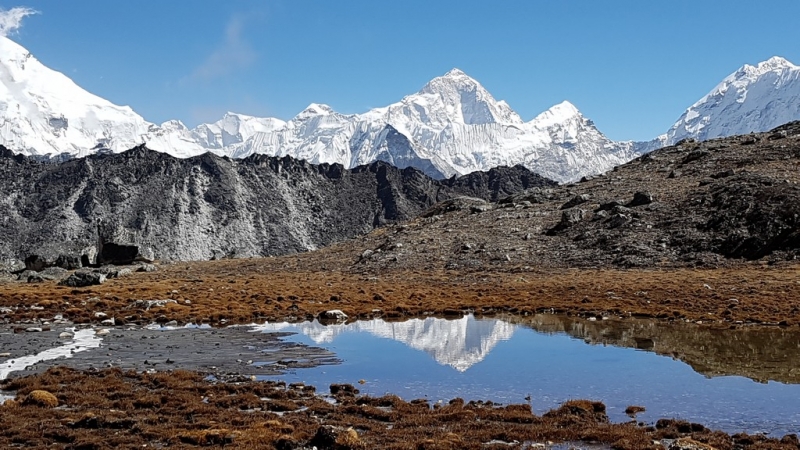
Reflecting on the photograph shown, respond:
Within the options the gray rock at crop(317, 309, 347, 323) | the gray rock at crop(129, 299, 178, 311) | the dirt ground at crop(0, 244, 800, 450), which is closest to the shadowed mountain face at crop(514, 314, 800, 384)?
the dirt ground at crop(0, 244, 800, 450)

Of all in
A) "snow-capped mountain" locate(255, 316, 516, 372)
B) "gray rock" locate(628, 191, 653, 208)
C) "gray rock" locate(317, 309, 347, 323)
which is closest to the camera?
"snow-capped mountain" locate(255, 316, 516, 372)

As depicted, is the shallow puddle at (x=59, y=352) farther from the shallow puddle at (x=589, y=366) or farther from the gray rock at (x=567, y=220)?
the gray rock at (x=567, y=220)

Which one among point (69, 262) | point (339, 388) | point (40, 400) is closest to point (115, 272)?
point (69, 262)

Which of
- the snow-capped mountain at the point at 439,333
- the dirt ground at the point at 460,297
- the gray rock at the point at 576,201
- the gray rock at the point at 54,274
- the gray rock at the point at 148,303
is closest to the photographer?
the snow-capped mountain at the point at 439,333

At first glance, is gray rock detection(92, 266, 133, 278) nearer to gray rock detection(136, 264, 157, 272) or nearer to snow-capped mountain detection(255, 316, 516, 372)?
gray rock detection(136, 264, 157, 272)

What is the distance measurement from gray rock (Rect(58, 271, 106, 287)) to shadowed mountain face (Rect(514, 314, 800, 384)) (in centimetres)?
5138

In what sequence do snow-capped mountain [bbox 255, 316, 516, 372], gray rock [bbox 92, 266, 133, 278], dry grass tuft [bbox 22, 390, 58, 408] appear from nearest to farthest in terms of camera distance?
dry grass tuft [bbox 22, 390, 58, 408] → snow-capped mountain [bbox 255, 316, 516, 372] → gray rock [bbox 92, 266, 133, 278]

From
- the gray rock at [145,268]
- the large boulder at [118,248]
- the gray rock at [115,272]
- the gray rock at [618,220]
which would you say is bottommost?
the gray rock at [115,272]

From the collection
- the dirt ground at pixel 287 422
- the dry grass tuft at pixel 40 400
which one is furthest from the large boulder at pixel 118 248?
the dry grass tuft at pixel 40 400

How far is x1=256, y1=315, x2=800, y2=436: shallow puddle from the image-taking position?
23438 mm

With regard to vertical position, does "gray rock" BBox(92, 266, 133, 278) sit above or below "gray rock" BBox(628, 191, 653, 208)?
below

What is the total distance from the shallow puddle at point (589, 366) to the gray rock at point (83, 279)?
38.1m

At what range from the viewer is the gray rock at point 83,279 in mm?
73188

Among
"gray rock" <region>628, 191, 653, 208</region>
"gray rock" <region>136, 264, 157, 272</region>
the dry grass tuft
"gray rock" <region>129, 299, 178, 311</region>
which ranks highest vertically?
"gray rock" <region>628, 191, 653, 208</region>
